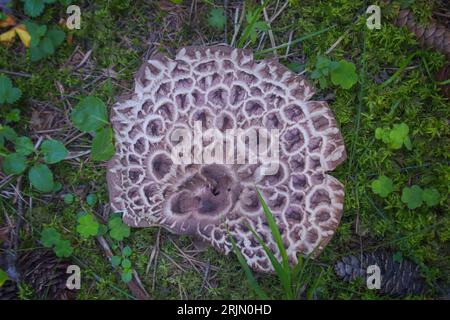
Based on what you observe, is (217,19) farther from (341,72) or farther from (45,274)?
(45,274)

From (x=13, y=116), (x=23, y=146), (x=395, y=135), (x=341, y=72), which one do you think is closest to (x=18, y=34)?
(x=13, y=116)

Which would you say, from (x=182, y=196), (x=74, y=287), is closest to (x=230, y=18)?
(x=182, y=196)

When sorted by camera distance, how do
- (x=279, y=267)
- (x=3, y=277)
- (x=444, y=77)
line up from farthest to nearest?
(x=444, y=77), (x=3, y=277), (x=279, y=267)

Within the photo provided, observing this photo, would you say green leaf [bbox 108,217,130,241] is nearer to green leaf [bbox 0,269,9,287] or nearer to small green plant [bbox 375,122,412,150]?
green leaf [bbox 0,269,9,287]

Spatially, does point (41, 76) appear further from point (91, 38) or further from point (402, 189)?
point (402, 189)

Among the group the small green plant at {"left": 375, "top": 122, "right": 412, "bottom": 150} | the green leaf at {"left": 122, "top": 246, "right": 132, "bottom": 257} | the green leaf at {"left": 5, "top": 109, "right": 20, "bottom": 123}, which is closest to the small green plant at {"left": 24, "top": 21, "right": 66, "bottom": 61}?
the green leaf at {"left": 5, "top": 109, "right": 20, "bottom": 123}

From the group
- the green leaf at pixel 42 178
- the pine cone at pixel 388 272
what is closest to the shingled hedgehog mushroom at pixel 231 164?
the pine cone at pixel 388 272
